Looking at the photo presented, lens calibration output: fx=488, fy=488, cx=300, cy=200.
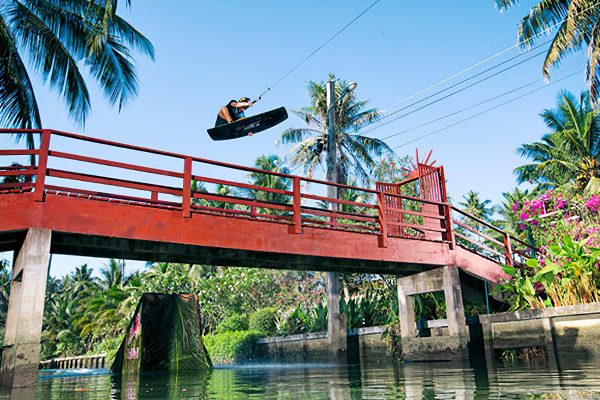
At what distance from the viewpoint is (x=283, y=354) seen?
726 inches

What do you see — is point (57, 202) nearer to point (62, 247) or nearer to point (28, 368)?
point (62, 247)

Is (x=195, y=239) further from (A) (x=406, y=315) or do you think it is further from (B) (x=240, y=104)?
(A) (x=406, y=315)

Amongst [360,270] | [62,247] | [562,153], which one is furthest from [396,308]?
[562,153]

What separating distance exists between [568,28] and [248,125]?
391 inches

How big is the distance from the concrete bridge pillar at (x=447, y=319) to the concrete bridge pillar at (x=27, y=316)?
830cm

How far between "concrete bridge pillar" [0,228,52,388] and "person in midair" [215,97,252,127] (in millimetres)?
6400

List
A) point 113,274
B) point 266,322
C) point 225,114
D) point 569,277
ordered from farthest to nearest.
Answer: point 113,274 < point 266,322 < point 225,114 < point 569,277

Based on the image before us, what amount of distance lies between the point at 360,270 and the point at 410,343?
222cm

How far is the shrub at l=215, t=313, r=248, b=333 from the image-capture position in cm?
2422

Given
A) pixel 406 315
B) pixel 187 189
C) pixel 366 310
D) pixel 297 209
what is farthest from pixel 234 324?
pixel 187 189

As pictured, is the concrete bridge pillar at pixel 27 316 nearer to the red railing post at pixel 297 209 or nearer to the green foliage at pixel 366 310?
the red railing post at pixel 297 209

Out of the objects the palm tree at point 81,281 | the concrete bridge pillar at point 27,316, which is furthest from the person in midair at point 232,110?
the palm tree at point 81,281

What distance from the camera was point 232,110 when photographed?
1309 cm

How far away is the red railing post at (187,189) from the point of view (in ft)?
28.7
